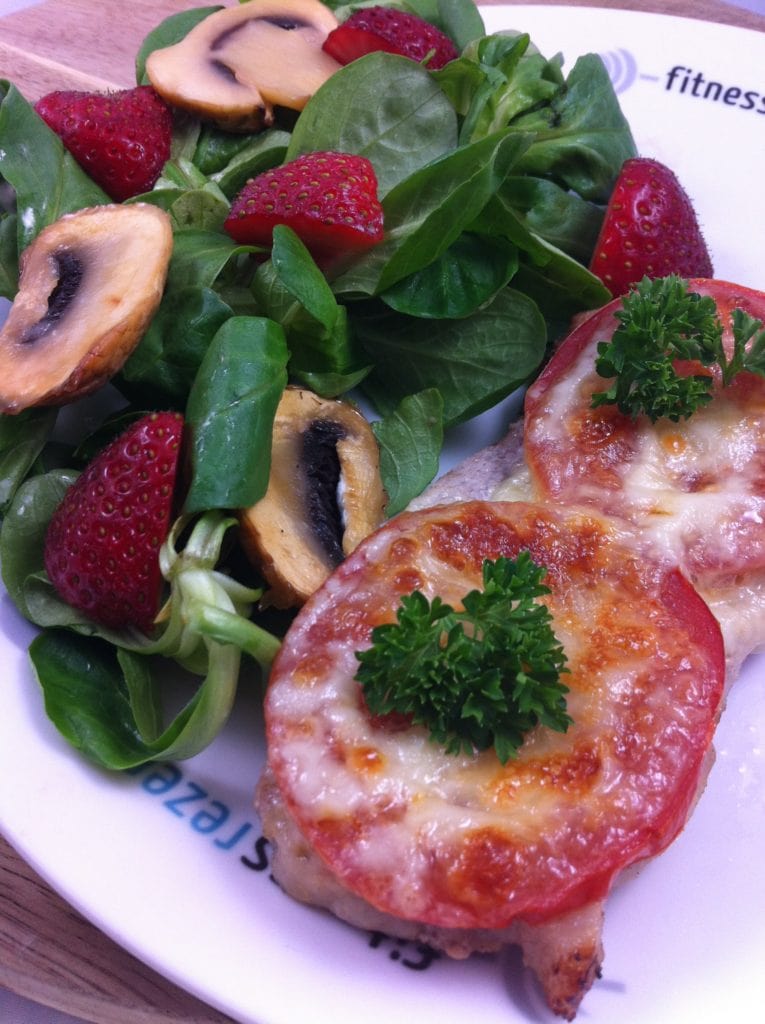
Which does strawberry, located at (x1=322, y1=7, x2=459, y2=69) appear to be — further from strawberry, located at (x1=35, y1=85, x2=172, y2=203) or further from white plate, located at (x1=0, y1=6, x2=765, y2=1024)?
white plate, located at (x1=0, y1=6, x2=765, y2=1024)

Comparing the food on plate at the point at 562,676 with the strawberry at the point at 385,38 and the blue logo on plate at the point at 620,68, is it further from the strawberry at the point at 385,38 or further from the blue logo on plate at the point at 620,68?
the blue logo on plate at the point at 620,68

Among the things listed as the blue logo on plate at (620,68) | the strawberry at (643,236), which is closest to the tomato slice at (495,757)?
the strawberry at (643,236)

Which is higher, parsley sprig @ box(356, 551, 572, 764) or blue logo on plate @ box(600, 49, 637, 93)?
parsley sprig @ box(356, 551, 572, 764)

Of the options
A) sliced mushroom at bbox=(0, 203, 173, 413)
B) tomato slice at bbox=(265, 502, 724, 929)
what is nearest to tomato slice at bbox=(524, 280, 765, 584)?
tomato slice at bbox=(265, 502, 724, 929)

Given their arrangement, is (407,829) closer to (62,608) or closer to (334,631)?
(334,631)

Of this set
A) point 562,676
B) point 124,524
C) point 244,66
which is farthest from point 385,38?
point 562,676
